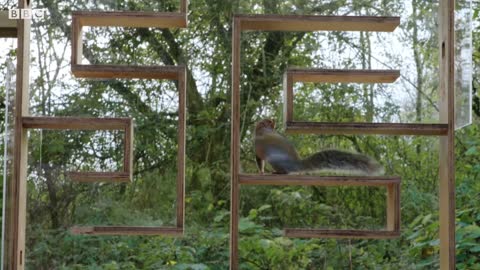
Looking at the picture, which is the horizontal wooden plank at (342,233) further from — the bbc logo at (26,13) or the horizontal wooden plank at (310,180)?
the bbc logo at (26,13)

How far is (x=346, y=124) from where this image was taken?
1.97m

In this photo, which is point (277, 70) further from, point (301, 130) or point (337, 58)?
point (301, 130)

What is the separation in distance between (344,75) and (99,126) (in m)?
0.56

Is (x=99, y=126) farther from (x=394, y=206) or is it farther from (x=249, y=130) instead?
(x=249, y=130)

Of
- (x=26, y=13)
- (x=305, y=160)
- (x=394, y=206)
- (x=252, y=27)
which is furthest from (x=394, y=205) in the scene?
(x=26, y=13)

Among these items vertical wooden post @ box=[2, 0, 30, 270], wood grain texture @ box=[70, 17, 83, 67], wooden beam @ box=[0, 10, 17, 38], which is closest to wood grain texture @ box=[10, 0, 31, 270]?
vertical wooden post @ box=[2, 0, 30, 270]

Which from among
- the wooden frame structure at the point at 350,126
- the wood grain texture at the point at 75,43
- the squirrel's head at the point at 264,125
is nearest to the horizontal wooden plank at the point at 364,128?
the wooden frame structure at the point at 350,126

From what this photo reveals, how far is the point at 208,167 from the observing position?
2.90 meters

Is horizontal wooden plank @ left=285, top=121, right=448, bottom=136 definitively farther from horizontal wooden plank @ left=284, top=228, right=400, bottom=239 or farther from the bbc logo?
the bbc logo

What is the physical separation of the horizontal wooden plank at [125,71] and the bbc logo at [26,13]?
0.15 m

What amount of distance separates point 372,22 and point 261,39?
3.18ft

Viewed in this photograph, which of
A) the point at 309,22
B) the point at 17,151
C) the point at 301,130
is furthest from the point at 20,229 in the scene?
the point at 309,22

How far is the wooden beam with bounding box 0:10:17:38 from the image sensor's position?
2.36 meters

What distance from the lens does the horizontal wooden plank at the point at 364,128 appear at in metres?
1.95
